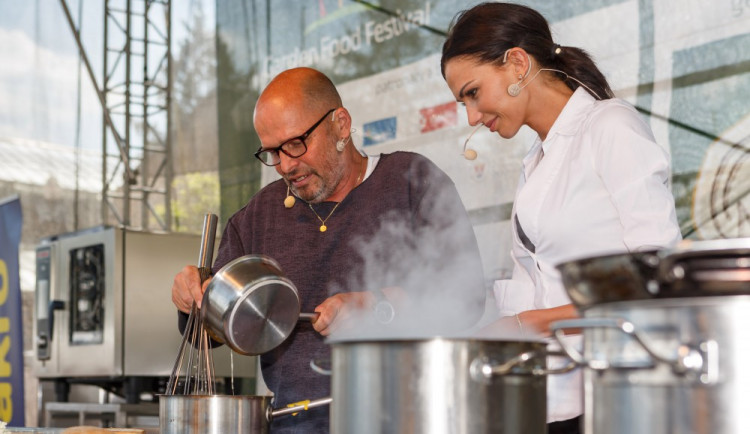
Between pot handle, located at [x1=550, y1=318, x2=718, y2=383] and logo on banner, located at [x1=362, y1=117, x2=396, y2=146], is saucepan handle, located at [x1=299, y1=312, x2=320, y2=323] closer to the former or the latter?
pot handle, located at [x1=550, y1=318, x2=718, y2=383]

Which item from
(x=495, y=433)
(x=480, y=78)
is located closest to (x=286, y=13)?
(x=480, y=78)

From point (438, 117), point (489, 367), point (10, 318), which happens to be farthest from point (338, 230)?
point (10, 318)

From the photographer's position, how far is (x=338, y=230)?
2131mm

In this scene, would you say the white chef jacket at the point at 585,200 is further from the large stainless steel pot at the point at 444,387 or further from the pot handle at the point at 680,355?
the pot handle at the point at 680,355

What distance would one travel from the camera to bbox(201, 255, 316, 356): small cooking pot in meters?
1.58

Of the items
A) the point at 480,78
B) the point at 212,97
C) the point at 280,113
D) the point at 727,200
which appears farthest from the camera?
the point at 212,97

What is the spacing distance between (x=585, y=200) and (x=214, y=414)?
721 mm

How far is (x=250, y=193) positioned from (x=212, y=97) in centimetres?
72

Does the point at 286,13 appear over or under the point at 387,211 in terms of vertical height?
over

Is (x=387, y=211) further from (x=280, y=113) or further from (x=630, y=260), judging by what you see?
(x=630, y=260)

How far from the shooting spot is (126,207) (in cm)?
518

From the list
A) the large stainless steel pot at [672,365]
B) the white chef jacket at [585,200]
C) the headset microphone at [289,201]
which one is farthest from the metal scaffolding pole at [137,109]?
the large stainless steel pot at [672,365]

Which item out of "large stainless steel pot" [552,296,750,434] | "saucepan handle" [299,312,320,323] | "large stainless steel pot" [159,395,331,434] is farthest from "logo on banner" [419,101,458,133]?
"large stainless steel pot" [552,296,750,434]

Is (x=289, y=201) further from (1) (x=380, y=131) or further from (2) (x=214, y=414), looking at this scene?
(1) (x=380, y=131)
